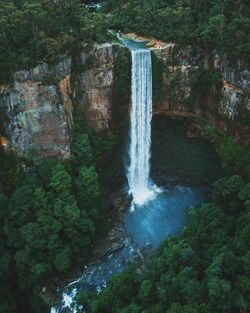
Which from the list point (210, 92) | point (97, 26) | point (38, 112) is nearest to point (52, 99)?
point (38, 112)

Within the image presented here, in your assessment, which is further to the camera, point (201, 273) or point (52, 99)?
point (52, 99)

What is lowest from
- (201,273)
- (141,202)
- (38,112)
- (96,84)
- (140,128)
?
(141,202)

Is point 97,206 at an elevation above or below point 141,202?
above

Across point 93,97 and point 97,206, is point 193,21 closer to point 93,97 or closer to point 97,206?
point 93,97

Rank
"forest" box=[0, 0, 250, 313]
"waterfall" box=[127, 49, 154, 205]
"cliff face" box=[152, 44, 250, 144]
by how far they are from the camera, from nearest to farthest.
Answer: "forest" box=[0, 0, 250, 313], "cliff face" box=[152, 44, 250, 144], "waterfall" box=[127, 49, 154, 205]

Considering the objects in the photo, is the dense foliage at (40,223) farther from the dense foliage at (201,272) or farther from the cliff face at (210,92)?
the cliff face at (210,92)

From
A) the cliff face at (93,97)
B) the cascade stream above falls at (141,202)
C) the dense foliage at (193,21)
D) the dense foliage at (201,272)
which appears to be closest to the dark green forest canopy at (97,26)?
the dense foliage at (193,21)

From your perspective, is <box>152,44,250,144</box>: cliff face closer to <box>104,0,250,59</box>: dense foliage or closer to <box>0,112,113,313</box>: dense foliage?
<box>104,0,250,59</box>: dense foliage

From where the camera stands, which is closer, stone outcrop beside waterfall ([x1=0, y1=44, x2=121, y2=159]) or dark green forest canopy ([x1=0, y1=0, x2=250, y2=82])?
stone outcrop beside waterfall ([x1=0, y1=44, x2=121, y2=159])

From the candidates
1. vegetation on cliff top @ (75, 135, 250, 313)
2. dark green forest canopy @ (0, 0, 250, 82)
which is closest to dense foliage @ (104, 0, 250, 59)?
dark green forest canopy @ (0, 0, 250, 82)
